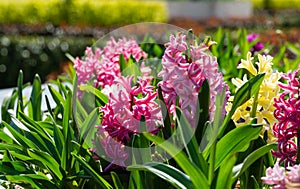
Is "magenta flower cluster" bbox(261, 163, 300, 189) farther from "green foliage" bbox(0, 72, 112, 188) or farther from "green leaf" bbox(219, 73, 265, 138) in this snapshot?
"green foliage" bbox(0, 72, 112, 188)

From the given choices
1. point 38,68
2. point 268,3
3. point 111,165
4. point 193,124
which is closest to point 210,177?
point 193,124

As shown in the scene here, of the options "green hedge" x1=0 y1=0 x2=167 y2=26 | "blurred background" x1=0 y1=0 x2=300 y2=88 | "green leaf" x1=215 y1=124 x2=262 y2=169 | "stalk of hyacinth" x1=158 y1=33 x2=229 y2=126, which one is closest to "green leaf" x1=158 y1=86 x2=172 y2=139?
"stalk of hyacinth" x1=158 y1=33 x2=229 y2=126

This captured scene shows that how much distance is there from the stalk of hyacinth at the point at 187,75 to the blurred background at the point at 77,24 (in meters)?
2.20

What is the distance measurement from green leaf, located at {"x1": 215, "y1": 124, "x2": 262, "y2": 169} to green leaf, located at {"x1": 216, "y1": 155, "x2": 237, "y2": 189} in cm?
14

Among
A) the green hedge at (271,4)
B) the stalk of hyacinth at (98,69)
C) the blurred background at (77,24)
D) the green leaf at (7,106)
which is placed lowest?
the green leaf at (7,106)

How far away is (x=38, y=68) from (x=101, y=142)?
23.2 feet

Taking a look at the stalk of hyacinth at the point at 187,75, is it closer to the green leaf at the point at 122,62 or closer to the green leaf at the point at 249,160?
the green leaf at the point at 249,160

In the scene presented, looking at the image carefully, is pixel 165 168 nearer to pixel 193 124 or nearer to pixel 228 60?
pixel 193 124

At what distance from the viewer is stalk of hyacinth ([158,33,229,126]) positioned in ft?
5.91

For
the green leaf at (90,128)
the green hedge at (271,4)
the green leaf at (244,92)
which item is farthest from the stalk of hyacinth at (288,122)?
the green hedge at (271,4)

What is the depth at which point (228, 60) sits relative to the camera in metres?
3.74

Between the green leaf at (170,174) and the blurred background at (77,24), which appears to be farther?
the blurred background at (77,24)

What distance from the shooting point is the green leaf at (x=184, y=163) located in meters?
1.58

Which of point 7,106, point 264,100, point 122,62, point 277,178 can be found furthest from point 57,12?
point 277,178
